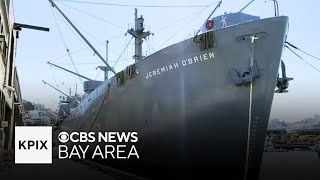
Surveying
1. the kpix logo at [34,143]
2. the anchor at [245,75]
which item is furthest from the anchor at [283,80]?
the kpix logo at [34,143]

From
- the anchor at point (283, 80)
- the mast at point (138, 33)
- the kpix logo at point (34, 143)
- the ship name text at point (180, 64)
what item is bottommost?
the kpix logo at point (34, 143)

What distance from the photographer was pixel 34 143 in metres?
18.3

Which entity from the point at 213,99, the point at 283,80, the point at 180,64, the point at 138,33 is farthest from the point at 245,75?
the point at 138,33

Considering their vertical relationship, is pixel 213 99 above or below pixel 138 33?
below

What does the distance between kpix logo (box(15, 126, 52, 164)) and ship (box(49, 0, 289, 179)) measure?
235 inches

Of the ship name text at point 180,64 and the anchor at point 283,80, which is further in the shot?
the anchor at point 283,80

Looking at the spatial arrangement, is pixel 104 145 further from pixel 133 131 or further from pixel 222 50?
pixel 222 50

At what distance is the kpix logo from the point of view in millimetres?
18500

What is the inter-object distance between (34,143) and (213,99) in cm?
955

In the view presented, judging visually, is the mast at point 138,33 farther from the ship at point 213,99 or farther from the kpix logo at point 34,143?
the ship at point 213,99

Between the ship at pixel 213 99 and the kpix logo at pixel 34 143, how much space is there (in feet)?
19.6

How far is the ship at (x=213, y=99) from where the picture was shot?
1170 centimetres

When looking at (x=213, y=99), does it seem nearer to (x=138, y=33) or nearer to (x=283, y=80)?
(x=283, y=80)

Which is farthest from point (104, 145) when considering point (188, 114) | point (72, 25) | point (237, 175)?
point (237, 175)
